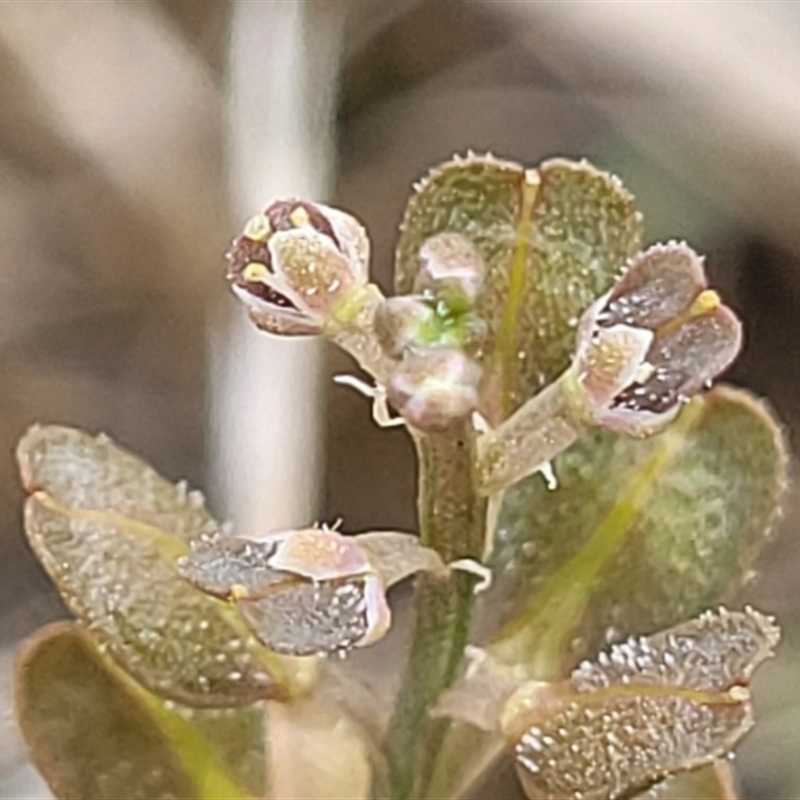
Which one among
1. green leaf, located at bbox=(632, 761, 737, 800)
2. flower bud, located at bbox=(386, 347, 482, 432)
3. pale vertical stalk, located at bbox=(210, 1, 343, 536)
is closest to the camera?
Answer: flower bud, located at bbox=(386, 347, 482, 432)

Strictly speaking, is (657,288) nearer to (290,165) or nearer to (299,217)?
(299,217)

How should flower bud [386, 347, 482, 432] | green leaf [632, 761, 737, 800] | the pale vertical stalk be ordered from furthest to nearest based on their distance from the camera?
the pale vertical stalk → green leaf [632, 761, 737, 800] → flower bud [386, 347, 482, 432]

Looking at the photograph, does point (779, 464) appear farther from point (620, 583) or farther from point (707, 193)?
point (707, 193)

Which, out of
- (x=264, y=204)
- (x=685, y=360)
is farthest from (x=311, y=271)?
(x=264, y=204)

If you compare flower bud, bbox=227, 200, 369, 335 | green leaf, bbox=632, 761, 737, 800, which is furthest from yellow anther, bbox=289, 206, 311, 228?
green leaf, bbox=632, 761, 737, 800

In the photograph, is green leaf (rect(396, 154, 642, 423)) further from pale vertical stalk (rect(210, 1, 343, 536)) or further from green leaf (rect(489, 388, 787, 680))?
pale vertical stalk (rect(210, 1, 343, 536))

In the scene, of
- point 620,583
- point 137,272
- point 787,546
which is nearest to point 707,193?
point 787,546

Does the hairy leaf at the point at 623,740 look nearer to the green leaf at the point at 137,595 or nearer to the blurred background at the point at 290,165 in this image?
the green leaf at the point at 137,595
